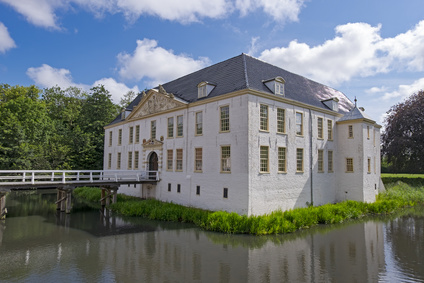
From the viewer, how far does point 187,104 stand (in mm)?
21781

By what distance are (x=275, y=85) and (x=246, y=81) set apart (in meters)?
2.29

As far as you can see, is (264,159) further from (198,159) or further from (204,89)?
(204,89)

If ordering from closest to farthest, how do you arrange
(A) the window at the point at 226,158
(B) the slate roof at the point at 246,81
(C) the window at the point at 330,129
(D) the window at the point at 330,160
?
(A) the window at the point at 226,158
(B) the slate roof at the point at 246,81
(D) the window at the point at 330,160
(C) the window at the point at 330,129

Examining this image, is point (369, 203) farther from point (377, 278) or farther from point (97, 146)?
point (97, 146)

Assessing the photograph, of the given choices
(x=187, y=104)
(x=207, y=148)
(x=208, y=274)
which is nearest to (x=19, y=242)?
(x=208, y=274)

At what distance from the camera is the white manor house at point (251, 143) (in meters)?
18.2

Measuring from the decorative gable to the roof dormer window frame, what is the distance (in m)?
1.54

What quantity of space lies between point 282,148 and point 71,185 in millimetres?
14954

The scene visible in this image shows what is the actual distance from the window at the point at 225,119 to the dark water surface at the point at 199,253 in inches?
260

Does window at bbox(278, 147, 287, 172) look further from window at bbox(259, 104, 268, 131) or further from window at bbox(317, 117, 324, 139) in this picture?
window at bbox(317, 117, 324, 139)

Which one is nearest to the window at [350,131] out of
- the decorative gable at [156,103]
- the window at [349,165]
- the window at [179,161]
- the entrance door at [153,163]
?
the window at [349,165]

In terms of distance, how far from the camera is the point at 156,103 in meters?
25.3

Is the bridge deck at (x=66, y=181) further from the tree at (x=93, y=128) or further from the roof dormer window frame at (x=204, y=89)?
the tree at (x=93, y=128)

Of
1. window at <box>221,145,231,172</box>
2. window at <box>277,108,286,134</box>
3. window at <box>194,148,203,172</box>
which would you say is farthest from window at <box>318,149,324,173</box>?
window at <box>194,148,203,172</box>
